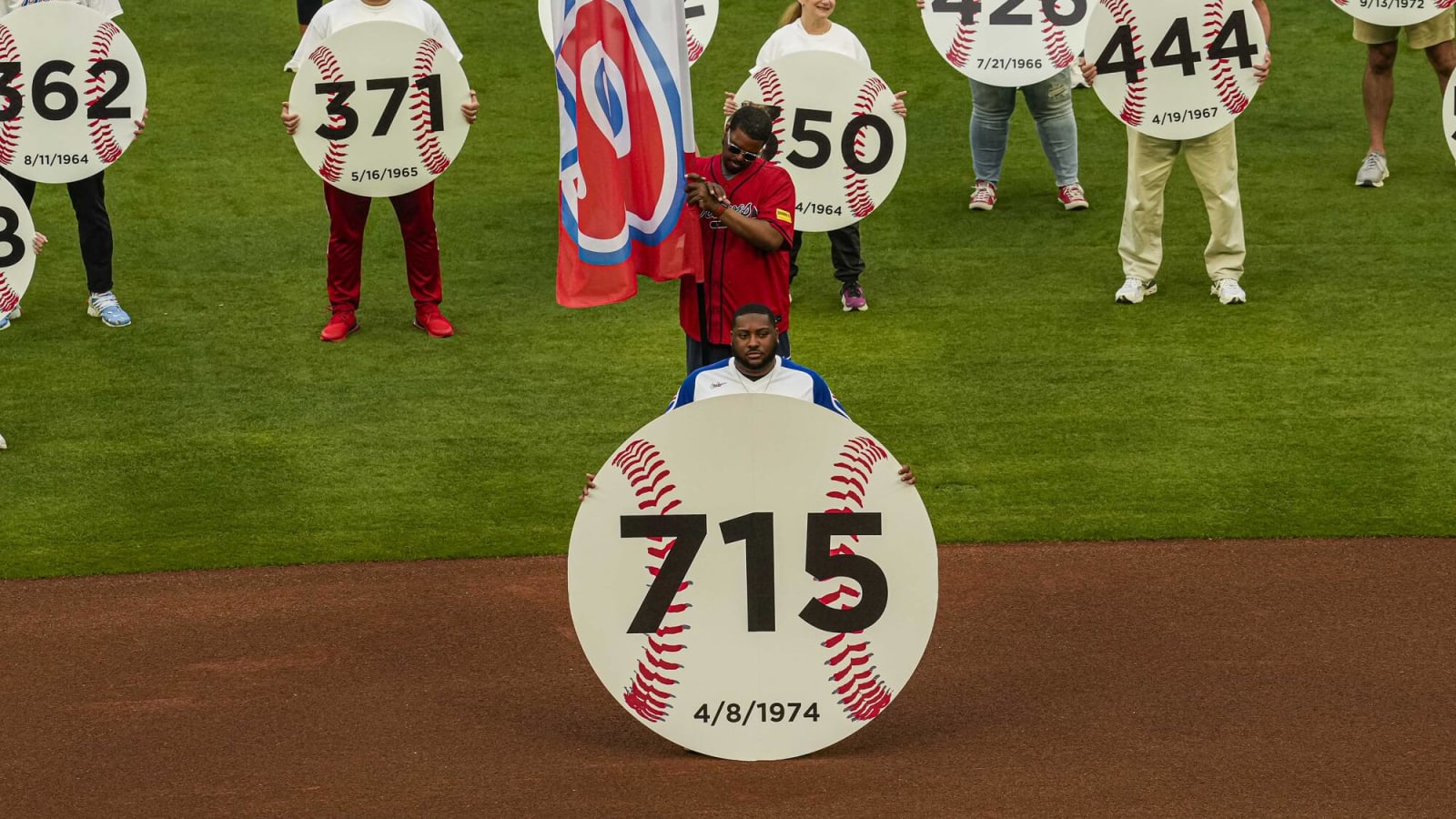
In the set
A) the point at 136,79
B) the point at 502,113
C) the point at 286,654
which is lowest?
the point at 502,113

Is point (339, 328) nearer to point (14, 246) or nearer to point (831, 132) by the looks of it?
point (14, 246)

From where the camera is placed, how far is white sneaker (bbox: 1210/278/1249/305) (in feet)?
37.6

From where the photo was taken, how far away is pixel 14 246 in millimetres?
9930

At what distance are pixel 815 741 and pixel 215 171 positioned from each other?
31.4 feet

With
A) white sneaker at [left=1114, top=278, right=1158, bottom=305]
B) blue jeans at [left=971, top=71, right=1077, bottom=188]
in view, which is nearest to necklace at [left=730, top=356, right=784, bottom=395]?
white sneaker at [left=1114, top=278, right=1158, bottom=305]

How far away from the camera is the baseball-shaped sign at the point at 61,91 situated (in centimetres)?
1102

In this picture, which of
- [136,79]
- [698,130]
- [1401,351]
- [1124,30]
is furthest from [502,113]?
[1401,351]

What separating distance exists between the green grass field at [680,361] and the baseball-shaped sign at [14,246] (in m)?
0.77

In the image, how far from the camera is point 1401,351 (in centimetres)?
1067

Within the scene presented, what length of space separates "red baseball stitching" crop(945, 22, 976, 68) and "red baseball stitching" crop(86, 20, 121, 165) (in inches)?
209

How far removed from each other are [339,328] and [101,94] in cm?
197

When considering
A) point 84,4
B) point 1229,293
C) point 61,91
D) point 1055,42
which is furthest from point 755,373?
point 84,4

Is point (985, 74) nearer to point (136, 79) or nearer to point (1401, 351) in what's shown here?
point (1401, 351)

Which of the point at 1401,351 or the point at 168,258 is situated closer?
the point at 1401,351
